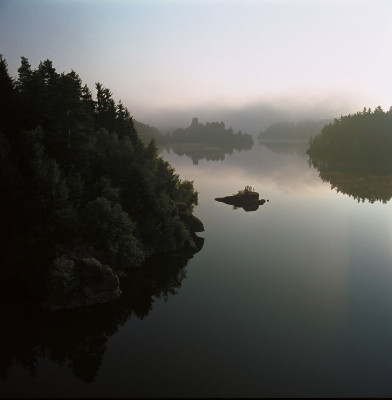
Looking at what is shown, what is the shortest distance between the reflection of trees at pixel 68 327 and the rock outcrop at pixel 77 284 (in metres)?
0.97

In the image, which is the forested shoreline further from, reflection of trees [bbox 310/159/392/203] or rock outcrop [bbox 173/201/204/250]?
reflection of trees [bbox 310/159/392/203]

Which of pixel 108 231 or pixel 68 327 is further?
pixel 108 231

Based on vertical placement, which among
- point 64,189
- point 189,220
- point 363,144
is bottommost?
point 189,220

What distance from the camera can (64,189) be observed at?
41.2 meters

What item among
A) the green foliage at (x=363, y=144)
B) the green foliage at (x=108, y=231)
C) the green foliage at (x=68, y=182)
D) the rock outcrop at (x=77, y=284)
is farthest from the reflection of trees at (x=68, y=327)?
the green foliage at (x=363, y=144)

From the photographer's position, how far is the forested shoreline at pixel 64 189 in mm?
38906

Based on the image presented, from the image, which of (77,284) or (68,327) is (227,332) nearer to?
(68,327)

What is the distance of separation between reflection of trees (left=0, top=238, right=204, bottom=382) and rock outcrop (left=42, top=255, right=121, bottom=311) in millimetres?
971

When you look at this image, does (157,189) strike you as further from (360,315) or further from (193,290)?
(360,315)

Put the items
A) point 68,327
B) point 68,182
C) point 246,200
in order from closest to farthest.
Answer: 1. point 68,327
2. point 68,182
3. point 246,200

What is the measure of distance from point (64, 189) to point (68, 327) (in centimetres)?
1725

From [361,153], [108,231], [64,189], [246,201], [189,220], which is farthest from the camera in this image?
[361,153]

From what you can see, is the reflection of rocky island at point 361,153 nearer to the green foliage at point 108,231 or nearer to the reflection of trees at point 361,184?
the reflection of trees at point 361,184

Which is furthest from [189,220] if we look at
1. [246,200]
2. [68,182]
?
[246,200]
